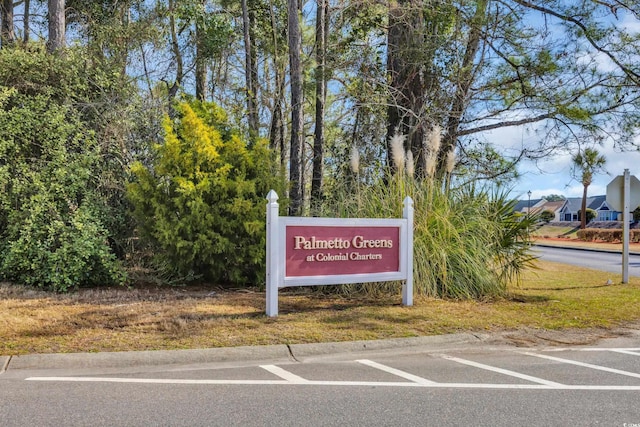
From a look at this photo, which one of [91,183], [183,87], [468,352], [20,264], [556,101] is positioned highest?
[183,87]

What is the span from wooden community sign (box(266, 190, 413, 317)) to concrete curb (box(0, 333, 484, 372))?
5.06 feet

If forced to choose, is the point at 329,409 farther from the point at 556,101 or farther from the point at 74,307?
the point at 556,101

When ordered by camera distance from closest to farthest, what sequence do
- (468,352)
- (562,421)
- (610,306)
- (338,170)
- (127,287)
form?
(562,421), (468,352), (610,306), (127,287), (338,170)

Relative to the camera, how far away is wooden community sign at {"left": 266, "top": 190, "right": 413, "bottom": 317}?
7.65 meters

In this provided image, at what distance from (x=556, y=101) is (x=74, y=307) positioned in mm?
11365

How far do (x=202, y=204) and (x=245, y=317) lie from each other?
279 centimetres

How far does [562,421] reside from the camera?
398 cm

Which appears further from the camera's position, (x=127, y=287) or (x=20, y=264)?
(x=127, y=287)

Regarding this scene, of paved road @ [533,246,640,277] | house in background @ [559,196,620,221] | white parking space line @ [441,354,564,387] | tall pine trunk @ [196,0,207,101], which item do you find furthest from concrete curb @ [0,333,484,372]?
house in background @ [559,196,620,221]

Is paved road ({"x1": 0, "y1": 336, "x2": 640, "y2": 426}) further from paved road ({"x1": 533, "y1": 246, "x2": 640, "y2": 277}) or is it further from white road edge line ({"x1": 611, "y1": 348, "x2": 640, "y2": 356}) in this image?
paved road ({"x1": 533, "y1": 246, "x2": 640, "y2": 277})

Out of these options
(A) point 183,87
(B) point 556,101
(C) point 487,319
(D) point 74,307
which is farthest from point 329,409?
(A) point 183,87

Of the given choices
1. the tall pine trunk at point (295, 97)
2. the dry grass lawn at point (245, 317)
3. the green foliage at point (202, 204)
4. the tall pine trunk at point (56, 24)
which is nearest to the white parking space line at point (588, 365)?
the dry grass lawn at point (245, 317)

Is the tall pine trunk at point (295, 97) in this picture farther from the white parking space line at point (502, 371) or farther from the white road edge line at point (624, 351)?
the white road edge line at point (624, 351)

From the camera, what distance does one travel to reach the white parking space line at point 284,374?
504cm
